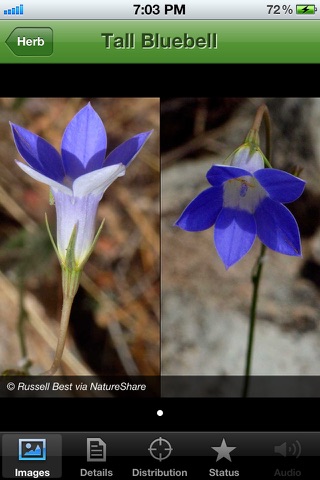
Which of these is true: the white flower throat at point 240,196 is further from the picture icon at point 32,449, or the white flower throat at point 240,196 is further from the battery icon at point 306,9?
the picture icon at point 32,449

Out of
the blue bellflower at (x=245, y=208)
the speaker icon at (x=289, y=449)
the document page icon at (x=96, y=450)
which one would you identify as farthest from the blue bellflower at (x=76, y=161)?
the speaker icon at (x=289, y=449)

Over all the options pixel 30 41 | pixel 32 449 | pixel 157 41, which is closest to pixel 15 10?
pixel 30 41

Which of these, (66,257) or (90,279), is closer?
(66,257)

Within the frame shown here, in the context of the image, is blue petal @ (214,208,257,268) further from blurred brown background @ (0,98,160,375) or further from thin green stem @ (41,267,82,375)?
thin green stem @ (41,267,82,375)

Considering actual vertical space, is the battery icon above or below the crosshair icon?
above

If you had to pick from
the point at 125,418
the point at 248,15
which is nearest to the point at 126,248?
the point at 125,418

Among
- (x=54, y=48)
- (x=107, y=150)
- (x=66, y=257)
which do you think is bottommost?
(x=66, y=257)

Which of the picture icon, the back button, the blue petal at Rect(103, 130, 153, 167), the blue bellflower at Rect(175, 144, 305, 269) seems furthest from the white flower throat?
the picture icon

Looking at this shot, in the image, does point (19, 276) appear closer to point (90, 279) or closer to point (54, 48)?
point (90, 279)
